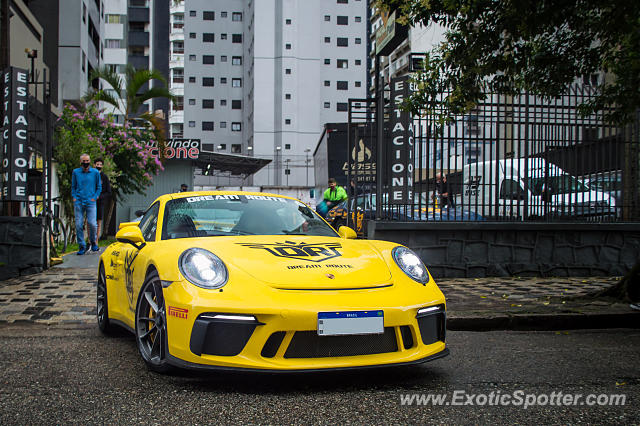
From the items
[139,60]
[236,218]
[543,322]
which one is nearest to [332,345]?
[236,218]

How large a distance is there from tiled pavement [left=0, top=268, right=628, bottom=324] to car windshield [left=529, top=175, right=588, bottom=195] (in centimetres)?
130

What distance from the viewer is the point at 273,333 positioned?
10.7 ft

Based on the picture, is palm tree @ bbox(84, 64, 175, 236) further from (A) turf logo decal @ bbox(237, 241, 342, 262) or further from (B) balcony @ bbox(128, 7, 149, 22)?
(B) balcony @ bbox(128, 7, 149, 22)

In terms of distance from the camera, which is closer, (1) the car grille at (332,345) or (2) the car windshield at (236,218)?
(1) the car grille at (332,345)

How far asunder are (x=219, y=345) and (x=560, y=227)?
696cm

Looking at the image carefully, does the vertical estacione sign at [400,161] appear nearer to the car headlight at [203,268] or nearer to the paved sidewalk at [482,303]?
the paved sidewalk at [482,303]

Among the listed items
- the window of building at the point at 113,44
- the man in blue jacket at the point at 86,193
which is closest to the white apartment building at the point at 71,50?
the man in blue jacket at the point at 86,193

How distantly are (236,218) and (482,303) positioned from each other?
3028 millimetres

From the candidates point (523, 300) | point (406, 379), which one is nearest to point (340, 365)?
point (406, 379)

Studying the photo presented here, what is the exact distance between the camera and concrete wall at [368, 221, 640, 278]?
8664mm

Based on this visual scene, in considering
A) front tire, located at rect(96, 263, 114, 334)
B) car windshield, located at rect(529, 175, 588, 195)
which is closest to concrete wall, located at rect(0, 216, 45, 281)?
front tire, located at rect(96, 263, 114, 334)

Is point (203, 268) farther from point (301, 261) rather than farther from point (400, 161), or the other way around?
point (400, 161)

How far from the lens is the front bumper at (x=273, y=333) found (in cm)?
327

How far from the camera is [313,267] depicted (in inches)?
145
